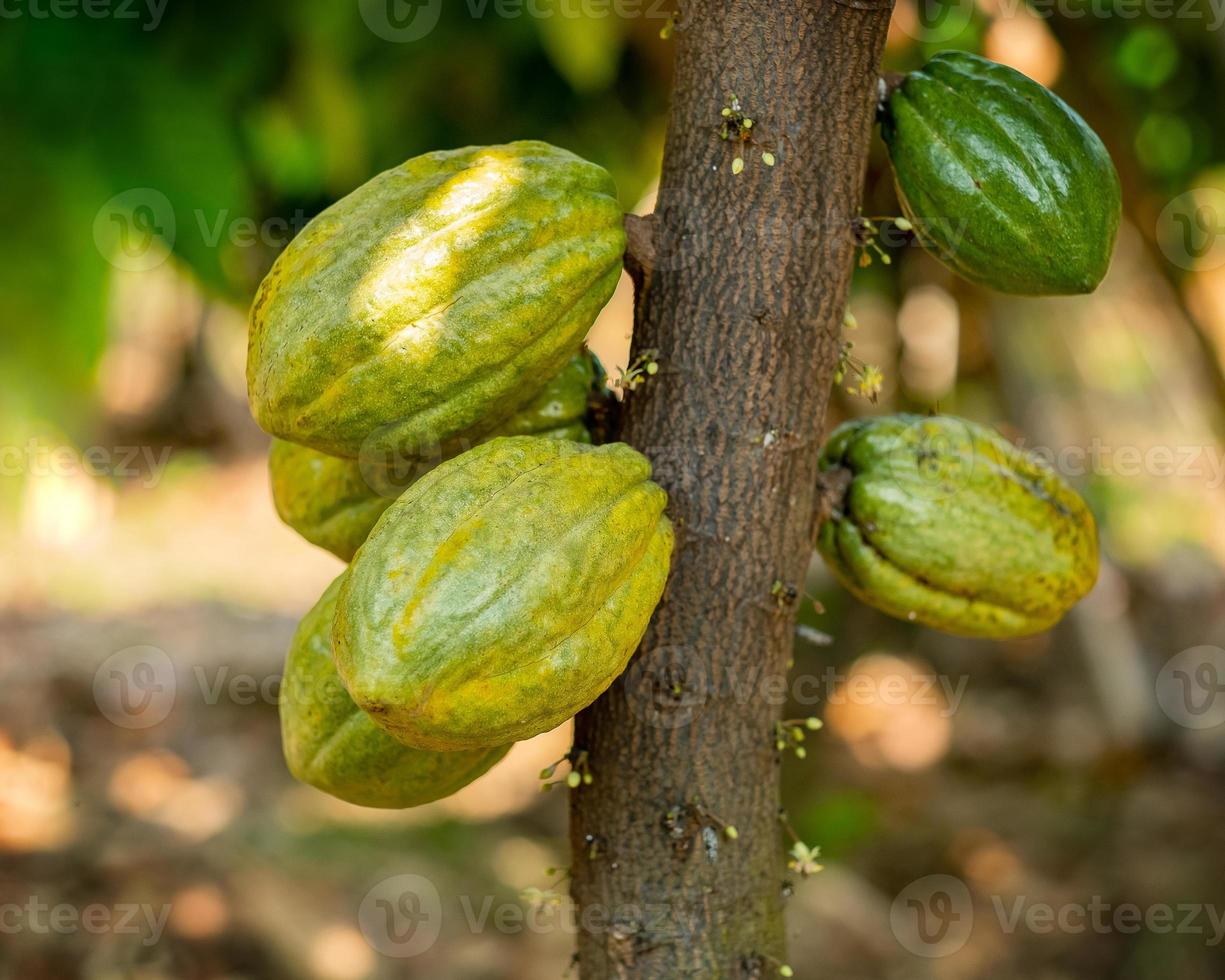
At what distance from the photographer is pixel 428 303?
3.94ft

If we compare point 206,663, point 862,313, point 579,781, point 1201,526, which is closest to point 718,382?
point 579,781

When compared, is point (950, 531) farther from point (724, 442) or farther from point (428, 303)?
point (428, 303)

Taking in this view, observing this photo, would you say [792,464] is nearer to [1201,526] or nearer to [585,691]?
[585,691]

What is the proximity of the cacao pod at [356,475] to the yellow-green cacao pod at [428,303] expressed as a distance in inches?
2.9

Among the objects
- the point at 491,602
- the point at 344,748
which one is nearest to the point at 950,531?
the point at 491,602

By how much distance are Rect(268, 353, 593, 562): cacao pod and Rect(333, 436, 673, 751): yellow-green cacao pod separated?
0.19m

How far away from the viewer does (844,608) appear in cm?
408

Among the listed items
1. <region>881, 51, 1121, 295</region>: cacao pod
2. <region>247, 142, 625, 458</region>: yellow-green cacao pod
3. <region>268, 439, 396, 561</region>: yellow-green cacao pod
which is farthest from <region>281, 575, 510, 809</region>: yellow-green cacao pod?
<region>881, 51, 1121, 295</region>: cacao pod

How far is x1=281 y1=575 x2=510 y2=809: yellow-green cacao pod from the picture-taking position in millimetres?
1347

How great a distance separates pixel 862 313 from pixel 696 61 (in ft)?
12.7

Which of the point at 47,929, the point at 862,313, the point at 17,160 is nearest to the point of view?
the point at 17,160

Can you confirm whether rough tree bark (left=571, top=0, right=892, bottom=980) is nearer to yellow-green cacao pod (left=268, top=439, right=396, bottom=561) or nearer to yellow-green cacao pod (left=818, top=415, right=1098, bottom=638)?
yellow-green cacao pod (left=818, top=415, right=1098, bottom=638)

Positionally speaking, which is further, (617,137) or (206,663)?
(206,663)

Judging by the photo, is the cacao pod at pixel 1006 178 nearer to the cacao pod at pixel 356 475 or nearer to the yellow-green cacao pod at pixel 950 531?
the yellow-green cacao pod at pixel 950 531
